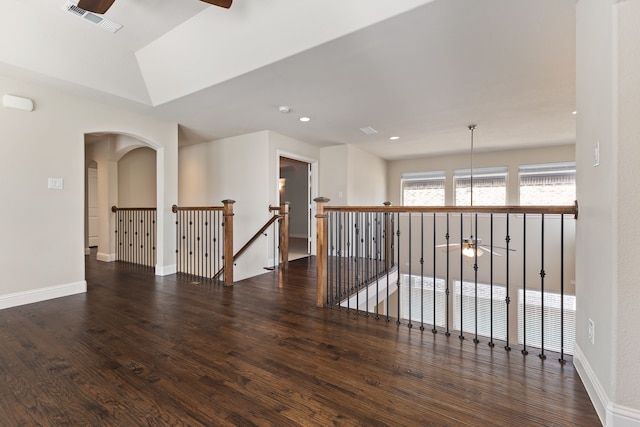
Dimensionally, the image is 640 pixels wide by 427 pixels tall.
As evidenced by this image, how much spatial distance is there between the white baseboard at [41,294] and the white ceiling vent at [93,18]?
9.76 feet

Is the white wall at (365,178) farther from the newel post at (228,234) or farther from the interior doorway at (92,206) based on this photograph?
the interior doorway at (92,206)

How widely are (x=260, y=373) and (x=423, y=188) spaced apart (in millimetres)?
6851

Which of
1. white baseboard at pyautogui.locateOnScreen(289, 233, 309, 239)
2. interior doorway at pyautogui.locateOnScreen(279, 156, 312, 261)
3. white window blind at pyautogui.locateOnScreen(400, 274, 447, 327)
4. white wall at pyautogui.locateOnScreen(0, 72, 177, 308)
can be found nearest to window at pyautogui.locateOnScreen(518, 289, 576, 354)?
white window blind at pyautogui.locateOnScreen(400, 274, 447, 327)

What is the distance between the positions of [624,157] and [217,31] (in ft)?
10.3

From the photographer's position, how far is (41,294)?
3.28 metres

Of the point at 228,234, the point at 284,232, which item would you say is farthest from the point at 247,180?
the point at 228,234

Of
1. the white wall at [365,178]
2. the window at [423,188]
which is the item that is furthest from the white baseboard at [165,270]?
the window at [423,188]

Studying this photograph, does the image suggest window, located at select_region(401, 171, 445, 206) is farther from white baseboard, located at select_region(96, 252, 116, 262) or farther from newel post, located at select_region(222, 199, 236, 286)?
white baseboard, located at select_region(96, 252, 116, 262)

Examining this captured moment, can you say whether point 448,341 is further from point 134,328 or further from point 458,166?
point 458,166

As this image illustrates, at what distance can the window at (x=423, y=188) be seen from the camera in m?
7.39

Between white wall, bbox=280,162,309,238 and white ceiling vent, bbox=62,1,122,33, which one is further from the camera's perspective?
white wall, bbox=280,162,309,238

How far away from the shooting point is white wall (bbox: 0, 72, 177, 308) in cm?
305

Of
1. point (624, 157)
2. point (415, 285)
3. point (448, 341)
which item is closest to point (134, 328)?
point (448, 341)

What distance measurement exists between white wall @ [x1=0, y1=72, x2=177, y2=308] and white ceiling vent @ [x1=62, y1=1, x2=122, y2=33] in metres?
1.19
